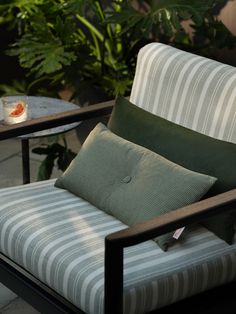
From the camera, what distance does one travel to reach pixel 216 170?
236cm

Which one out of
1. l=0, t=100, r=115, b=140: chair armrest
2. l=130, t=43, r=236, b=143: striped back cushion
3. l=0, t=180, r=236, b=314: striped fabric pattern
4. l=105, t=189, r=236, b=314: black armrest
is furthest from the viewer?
l=0, t=100, r=115, b=140: chair armrest

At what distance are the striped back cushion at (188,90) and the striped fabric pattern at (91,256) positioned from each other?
1.22 feet

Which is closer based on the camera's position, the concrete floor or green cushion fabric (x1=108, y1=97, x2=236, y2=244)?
green cushion fabric (x1=108, y1=97, x2=236, y2=244)

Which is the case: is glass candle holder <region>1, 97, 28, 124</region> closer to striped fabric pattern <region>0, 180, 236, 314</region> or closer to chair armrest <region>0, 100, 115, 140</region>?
chair armrest <region>0, 100, 115, 140</region>

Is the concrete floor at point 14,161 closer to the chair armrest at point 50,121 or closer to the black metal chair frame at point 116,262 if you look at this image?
the chair armrest at point 50,121

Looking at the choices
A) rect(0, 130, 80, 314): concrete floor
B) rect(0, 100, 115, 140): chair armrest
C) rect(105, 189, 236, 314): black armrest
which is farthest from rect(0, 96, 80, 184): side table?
rect(105, 189, 236, 314): black armrest

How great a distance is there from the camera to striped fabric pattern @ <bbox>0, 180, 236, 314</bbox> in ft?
7.00

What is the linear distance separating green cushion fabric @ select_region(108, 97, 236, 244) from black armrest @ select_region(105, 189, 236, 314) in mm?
186

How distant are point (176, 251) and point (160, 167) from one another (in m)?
0.27

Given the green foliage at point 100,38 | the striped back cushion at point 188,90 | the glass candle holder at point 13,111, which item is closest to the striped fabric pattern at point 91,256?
the striped back cushion at point 188,90

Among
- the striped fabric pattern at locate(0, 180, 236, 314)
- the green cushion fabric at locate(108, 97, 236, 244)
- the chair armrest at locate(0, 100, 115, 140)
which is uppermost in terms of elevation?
the green cushion fabric at locate(108, 97, 236, 244)

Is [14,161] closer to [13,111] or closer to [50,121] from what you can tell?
[13,111]

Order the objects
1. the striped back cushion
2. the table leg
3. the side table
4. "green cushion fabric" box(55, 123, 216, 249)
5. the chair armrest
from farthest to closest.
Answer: the table leg, the side table, the chair armrest, the striped back cushion, "green cushion fabric" box(55, 123, 216, 249)

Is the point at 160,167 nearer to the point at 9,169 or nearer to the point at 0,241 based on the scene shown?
the point at 0,241
